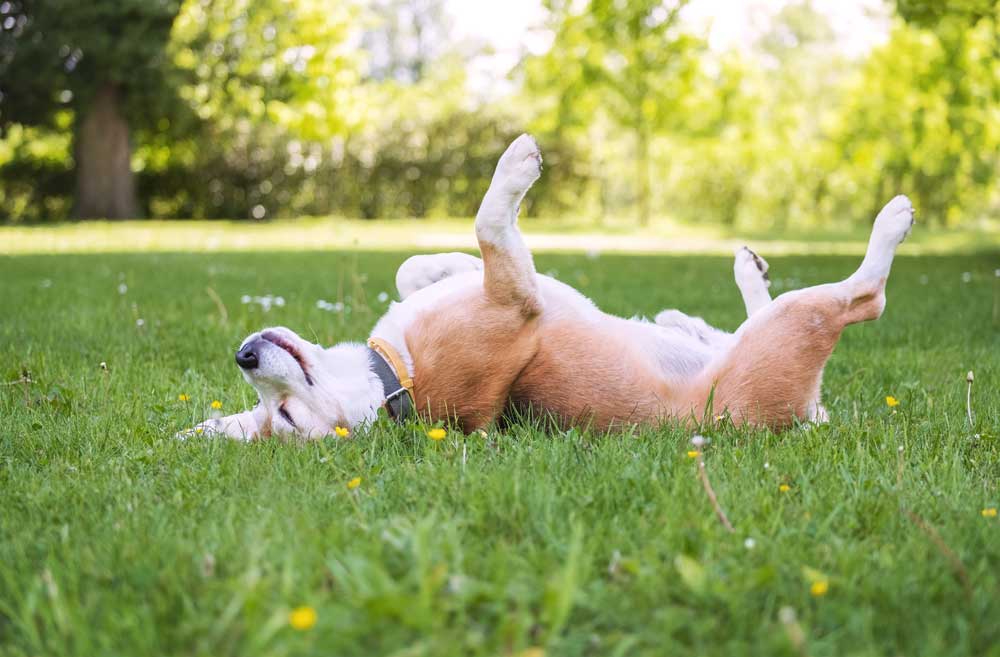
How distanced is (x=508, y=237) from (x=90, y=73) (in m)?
19.3

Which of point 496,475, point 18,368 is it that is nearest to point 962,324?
point 496,475

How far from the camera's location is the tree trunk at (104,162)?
21.1 metres

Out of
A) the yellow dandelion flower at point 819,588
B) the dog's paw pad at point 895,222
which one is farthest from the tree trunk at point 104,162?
the yellow dandelion flower at point 819,588

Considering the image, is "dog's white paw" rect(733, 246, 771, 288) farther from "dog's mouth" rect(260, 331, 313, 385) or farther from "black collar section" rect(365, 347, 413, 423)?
"dog's mouth" rect(260, 331, 313, 385)

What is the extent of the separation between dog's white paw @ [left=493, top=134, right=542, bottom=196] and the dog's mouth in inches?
36.9

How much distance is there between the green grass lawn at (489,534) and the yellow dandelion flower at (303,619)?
0.03m

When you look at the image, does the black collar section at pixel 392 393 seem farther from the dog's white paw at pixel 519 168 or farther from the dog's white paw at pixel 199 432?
the dog's white paw at pixel 519 168

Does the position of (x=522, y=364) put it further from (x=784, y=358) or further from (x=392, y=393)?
(x=784, y=358)

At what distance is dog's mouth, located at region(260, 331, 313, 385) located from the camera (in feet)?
10.5

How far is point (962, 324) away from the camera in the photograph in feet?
19.5

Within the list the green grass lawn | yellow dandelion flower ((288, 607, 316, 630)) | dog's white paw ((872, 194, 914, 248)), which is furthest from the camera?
dog's white paw ((872, 194, 914, 248))

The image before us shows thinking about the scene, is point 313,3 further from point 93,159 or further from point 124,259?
point 124,259

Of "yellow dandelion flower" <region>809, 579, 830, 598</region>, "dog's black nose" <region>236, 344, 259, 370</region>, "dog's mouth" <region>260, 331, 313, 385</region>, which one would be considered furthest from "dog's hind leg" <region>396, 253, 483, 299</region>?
"yellow dandelion flower" <region>809, 579, 830, 598</region>

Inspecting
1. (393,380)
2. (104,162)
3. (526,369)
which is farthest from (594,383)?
(104,162)
